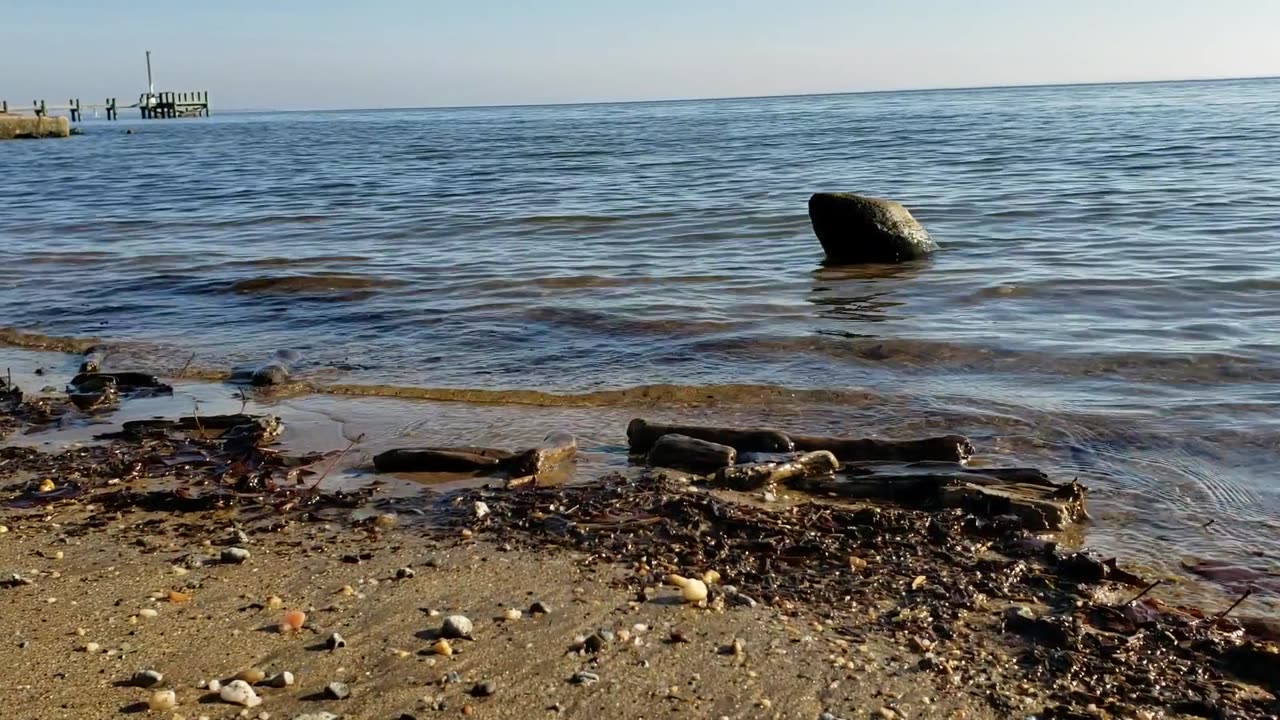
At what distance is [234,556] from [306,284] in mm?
8375

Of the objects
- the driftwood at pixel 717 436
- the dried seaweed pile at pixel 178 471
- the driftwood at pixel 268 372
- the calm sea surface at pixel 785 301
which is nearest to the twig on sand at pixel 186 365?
the calm sea surface at pixel 785 301

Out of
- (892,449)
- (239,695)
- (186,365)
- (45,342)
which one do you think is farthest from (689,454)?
(45,342)

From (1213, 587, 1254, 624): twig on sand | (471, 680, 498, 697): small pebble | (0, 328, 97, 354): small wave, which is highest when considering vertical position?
(471, 680, 498, 697): small pebble

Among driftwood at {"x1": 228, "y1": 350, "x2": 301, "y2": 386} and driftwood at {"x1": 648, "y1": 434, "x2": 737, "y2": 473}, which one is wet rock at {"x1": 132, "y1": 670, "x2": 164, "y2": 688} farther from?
driftwood at {"x1": 228, "y1": 350, "x2": 301, "y2": 386}

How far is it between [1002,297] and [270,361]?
253 inches

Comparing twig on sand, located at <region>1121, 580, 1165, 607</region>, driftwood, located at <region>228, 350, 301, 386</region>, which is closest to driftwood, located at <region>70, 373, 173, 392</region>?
driftwood, located at <region>228, 350, 301, 386</region>

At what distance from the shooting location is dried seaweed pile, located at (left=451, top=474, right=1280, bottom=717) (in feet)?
11.0

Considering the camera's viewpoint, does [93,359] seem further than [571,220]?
No

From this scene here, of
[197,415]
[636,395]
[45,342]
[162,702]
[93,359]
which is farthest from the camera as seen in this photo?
[45,342]

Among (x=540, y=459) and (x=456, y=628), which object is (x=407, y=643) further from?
(x=540, y=459)

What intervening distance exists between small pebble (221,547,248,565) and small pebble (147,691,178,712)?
114 cm

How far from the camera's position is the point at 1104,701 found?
3.21 metres

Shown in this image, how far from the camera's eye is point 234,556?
13.8 ft

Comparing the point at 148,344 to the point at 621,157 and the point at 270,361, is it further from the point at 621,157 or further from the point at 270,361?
the point at 621,157
